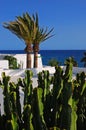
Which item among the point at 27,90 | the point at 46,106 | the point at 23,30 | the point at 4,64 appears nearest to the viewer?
the point at 46,106

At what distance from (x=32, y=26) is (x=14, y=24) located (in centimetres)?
113

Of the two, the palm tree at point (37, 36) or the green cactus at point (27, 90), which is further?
the palm tree at point (37, 36)

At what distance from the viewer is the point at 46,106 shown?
4.26 m

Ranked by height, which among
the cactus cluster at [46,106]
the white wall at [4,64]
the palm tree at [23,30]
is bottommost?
the white wall at [4,64]

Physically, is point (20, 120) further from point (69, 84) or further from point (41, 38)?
point (41, 38)

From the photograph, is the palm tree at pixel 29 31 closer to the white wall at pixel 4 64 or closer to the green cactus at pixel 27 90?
the white wall at pixel 4 64

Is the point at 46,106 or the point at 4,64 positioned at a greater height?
the point at 46,106

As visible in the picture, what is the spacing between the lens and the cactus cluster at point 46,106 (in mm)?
3604

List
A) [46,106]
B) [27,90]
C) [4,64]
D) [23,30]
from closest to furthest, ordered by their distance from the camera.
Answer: [46,106] < [27,90] < [23,30] < [4,64]

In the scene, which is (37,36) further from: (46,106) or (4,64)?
(46,106)

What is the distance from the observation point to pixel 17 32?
2294 cm

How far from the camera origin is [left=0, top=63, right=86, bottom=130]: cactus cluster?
360 centimetres

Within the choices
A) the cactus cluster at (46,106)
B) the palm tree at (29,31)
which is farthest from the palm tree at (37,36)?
the cactus cluster at (46,106)

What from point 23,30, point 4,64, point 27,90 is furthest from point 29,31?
point 27,90
